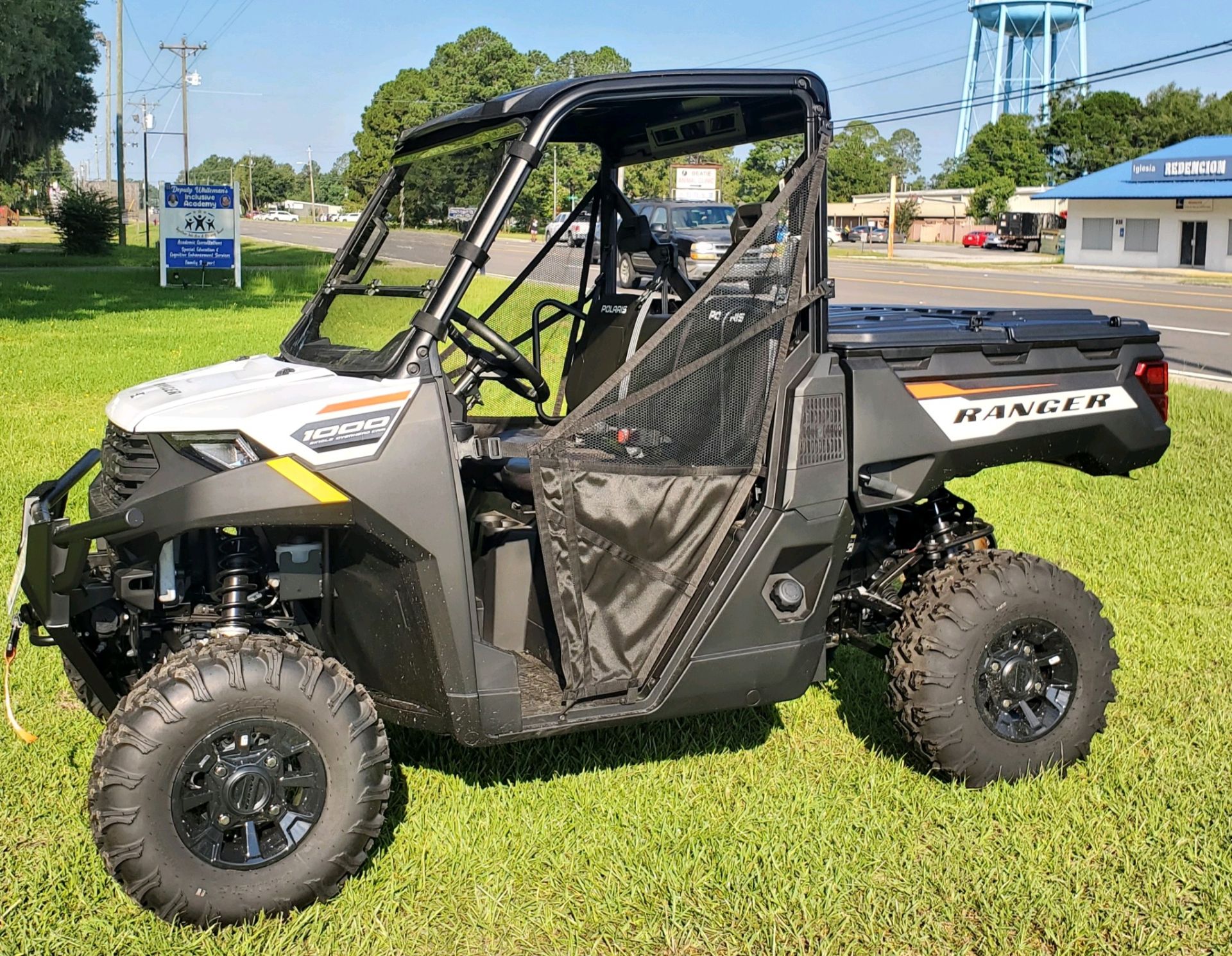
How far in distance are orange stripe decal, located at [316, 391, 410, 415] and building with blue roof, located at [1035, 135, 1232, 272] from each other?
46.3 meters

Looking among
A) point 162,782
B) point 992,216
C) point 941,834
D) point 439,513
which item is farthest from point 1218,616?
point 992,216

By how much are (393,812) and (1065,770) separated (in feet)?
7.55

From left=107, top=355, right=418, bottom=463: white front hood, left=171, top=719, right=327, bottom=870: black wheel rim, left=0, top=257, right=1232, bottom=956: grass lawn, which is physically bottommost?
left=0, top=257, right=1232, bottom=956: grass lawn

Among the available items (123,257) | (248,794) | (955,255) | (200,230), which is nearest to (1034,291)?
(200,230)

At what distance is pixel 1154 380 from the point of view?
454cm

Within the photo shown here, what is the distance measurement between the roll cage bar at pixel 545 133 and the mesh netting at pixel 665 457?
0.15m

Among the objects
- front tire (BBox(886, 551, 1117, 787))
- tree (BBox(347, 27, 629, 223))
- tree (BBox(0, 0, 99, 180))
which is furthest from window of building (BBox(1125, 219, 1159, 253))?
front tire (BBox(886, 551, 1117, 787))

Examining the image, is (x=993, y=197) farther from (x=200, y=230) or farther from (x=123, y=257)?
(x=200, y=230)

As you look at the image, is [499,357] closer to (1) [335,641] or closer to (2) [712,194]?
(1) [335,641]

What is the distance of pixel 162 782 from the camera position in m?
3.23

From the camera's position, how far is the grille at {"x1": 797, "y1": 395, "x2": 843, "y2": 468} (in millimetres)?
3818

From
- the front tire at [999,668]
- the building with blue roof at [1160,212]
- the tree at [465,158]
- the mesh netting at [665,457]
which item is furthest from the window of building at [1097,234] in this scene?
the mesh netting at [665,457]

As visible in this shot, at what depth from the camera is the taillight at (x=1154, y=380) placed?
4.51 metres

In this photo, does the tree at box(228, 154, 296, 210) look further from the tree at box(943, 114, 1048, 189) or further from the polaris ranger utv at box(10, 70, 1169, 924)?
the polaris ranger utv at box(10, 70, 1169, 924)
